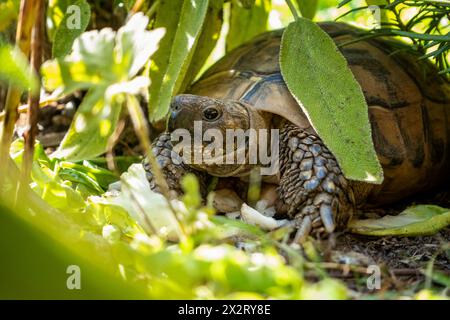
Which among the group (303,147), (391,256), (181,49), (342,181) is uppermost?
(181,49)

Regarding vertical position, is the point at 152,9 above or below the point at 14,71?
above

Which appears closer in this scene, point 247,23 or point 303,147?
point 303,147

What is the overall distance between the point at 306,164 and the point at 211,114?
0.30 m

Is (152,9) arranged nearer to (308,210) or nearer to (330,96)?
(330,96)

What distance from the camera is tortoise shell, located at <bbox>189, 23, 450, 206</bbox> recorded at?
2205 mm

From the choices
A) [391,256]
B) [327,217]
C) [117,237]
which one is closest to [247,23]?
[327,217]

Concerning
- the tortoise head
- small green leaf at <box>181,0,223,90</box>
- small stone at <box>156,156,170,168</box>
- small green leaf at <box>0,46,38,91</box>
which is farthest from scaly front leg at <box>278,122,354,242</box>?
small green leaf at <box>0,46,38,91</box>

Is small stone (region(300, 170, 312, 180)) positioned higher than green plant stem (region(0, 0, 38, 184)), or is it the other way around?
green plant stem (region(0, 0, 38, 184))

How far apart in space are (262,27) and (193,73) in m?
→ 0.50

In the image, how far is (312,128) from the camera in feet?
7.06

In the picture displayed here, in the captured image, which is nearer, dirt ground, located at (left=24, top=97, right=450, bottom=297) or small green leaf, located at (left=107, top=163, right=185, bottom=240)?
dirt ground, located at (left=24, top=97, right=450, bottom=297)

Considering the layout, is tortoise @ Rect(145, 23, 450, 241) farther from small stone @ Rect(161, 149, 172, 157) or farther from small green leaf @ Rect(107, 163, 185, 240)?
small green leaf @ Rect(107, 163, 185, 240)

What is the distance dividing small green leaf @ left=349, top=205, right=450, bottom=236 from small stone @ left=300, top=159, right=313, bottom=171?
0.21m

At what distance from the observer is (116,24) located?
9.93 ft
